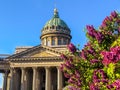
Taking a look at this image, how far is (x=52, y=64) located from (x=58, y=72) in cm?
222

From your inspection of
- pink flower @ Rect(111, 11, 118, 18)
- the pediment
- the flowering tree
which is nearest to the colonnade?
the pediment

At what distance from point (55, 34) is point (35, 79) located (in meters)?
23.9

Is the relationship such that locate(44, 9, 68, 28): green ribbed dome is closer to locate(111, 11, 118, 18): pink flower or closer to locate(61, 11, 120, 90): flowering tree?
locate(61, 11, 120, 90): flowering tree

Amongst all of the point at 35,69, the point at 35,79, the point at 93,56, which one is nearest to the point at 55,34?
the point at 35,69

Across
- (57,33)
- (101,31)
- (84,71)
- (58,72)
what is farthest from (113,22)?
(57,33)

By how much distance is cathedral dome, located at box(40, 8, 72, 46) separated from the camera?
305 feet

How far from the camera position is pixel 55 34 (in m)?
93.6

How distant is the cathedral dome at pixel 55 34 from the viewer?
92.8 m

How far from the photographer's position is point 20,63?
241 feet

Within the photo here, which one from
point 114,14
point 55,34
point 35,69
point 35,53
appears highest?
point 55,34

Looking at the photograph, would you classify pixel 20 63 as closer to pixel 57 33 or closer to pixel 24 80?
pixel 24 80

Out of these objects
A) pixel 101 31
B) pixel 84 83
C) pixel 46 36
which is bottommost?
pixel 84 83

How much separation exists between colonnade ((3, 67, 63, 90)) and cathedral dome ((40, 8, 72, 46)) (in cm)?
1725

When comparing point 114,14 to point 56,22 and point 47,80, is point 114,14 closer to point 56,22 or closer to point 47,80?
point 47,80
